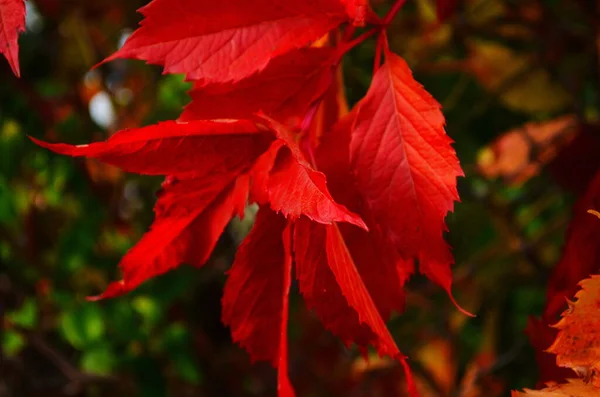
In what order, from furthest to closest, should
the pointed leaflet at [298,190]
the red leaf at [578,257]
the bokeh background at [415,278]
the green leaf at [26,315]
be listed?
the green leaf at [26,315], the bokeh background at [415,278], the red leaf at [578,257], the pointed leaflet at [298,190]

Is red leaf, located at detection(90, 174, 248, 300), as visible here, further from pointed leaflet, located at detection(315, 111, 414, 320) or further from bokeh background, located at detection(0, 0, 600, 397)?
bokeh background, located at detection(0, 0, 600, 397)

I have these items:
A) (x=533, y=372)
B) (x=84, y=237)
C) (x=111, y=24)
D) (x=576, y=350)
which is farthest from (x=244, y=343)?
(x=111, y=24)

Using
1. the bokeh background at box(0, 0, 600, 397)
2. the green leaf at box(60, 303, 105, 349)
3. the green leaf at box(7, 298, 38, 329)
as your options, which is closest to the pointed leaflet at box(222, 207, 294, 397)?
the bokeh background at box(0, 0, 600, 397)

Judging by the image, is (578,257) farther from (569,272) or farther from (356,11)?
Result: (356,11)

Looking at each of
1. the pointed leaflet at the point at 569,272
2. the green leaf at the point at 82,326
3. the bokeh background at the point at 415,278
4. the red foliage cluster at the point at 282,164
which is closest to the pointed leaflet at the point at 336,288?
the red foliage cluster at the point at 282,164

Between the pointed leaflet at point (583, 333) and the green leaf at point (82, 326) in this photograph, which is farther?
the green leaf at point (82, 326)

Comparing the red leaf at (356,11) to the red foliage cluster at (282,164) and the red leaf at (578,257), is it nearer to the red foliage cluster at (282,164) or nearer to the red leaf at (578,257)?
the red foliage cluster at (282,164)

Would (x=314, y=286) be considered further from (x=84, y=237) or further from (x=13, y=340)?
(x=13, y=340)
